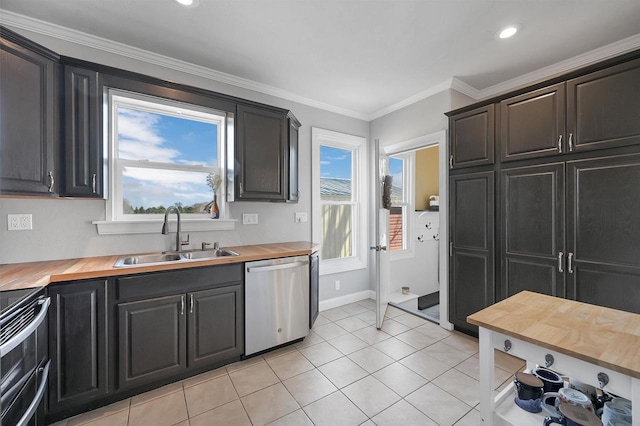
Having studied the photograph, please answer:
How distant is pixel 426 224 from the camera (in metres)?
4.46

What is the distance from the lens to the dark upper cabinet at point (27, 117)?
62.6 inches

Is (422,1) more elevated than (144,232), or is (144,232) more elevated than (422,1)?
(422,1)

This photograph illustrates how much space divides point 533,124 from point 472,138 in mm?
497

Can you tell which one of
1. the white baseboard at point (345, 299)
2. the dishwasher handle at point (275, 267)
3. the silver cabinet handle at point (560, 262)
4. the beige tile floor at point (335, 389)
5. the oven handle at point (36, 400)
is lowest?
the beige tile floor at point (335, 389)

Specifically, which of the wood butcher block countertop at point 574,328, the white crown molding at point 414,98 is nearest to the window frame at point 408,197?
the white crown molding at point 414,98

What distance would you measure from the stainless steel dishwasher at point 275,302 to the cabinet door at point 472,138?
1.94m

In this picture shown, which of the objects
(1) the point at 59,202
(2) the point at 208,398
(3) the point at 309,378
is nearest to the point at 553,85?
(3) the point at 309,378

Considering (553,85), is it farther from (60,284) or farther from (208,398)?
(60,284)

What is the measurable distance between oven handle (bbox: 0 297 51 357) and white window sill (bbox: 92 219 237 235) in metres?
0.80

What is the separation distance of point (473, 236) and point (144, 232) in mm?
3165

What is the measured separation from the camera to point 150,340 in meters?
1.92

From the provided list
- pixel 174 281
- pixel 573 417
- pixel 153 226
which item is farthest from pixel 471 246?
pixel 153 226

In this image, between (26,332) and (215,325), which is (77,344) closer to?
(26,332)

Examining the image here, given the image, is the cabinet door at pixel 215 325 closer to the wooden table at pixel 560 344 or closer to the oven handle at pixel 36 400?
the oven handle at pixel 36 400
